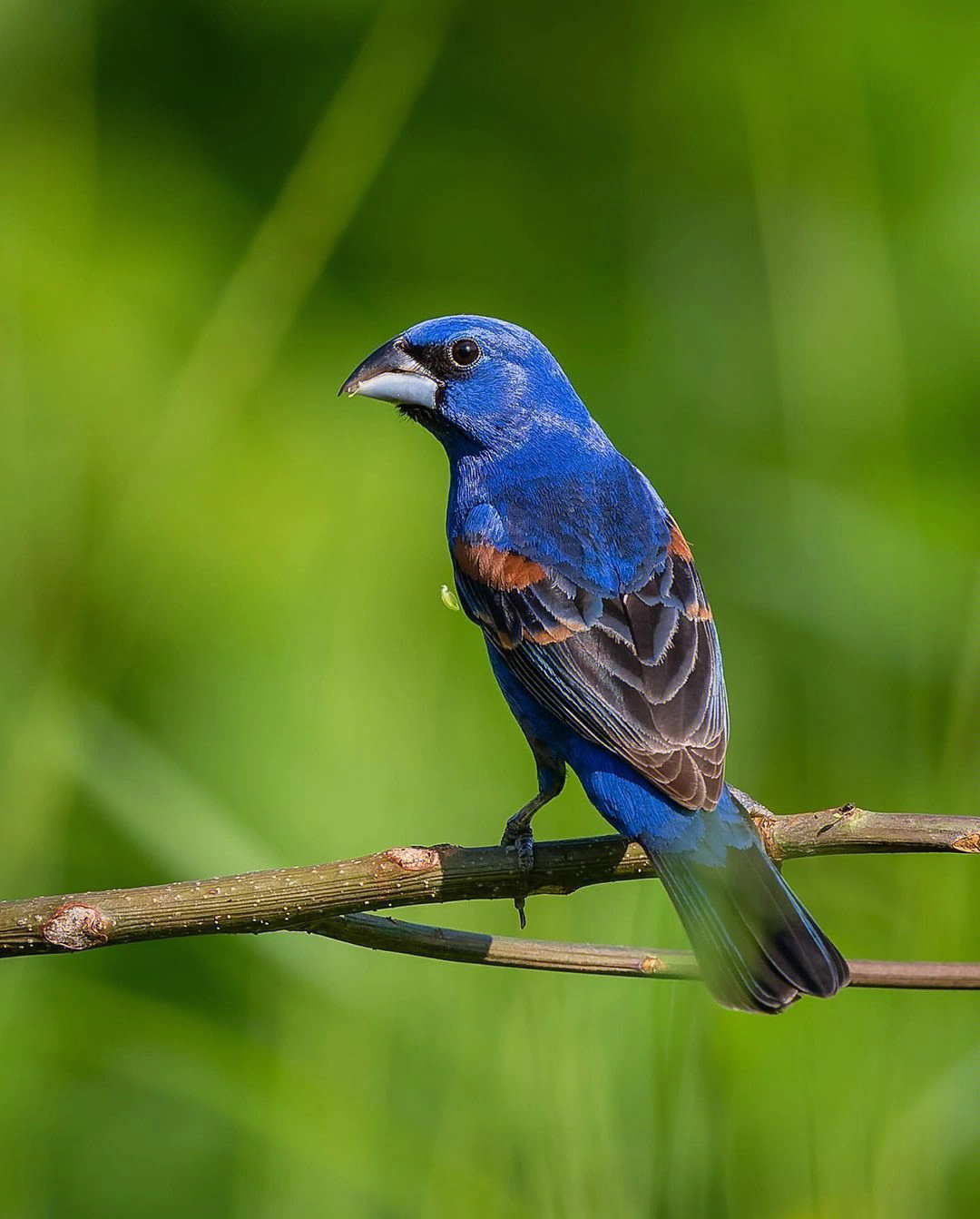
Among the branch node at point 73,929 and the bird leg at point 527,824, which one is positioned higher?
the bird leg at point 527,824

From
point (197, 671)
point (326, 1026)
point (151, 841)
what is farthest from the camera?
point (197, 671)

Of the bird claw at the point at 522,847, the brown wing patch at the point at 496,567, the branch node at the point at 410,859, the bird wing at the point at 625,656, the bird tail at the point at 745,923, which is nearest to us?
the branch node at the point at 410,859

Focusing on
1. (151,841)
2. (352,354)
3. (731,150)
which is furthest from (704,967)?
(731,150)

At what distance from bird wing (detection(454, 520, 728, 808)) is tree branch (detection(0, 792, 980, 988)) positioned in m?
0.47

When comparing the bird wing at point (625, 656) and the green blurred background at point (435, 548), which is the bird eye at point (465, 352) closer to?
the bird wing at point (625, 656)

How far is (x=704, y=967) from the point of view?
250 centimetres

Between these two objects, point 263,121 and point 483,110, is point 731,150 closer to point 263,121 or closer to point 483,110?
point 483,110

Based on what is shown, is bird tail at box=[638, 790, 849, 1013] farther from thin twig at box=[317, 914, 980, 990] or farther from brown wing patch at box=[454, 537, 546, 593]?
brown wing patch at box=[454, 537, 546, 593]

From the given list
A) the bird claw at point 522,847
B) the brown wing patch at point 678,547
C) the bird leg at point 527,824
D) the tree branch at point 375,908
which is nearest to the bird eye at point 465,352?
the brown wing patch at point 678,547

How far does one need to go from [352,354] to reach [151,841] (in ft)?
4.80

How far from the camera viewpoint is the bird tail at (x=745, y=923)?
2553 mm

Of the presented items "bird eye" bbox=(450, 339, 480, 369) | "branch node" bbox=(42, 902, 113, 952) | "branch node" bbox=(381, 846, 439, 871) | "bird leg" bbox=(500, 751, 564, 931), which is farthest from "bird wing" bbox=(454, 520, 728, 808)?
"branch node" bbox=(42, 902, 113, 952)

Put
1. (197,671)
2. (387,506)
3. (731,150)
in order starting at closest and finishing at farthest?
(197,671) → (387,506) → (731,150)

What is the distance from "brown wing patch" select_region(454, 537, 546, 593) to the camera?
308 centimetres
